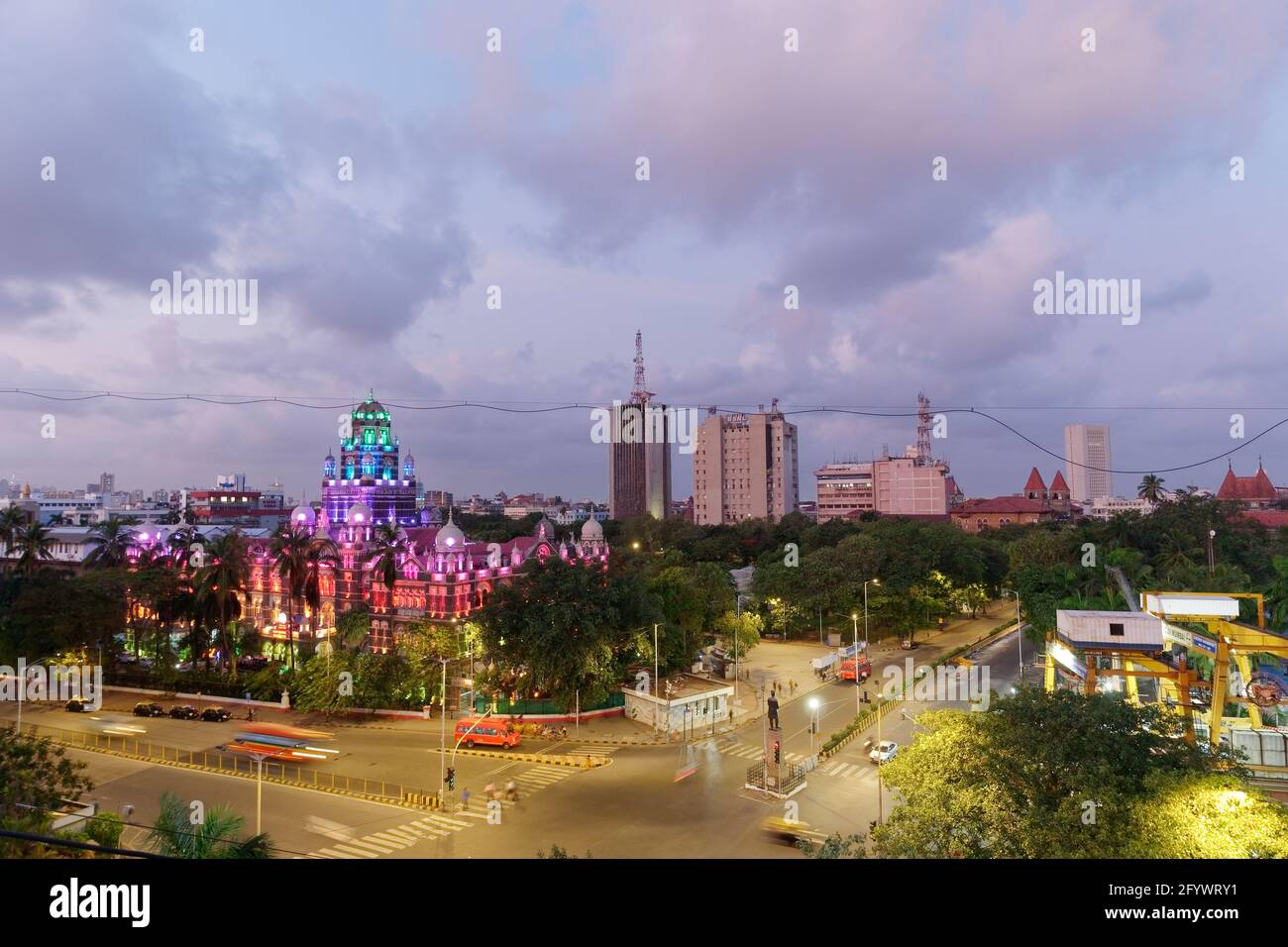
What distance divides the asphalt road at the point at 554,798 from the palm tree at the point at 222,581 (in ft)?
28.1

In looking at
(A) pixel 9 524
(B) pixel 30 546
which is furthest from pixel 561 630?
(A) pixel 9 524

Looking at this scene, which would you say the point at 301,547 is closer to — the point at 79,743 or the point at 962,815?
the point at 79,743

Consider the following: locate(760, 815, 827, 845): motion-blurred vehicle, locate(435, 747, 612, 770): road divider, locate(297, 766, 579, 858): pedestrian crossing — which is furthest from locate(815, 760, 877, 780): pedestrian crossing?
locate(297, 766, 579, 858): pedestrian crossing

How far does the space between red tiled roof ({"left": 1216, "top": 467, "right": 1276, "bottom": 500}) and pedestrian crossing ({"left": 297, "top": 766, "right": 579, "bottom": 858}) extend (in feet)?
435

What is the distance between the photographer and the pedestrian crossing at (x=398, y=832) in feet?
73.9

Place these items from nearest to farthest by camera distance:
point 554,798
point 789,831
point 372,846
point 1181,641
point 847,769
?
point 372,846 → point 789,831 → point 1181,641 → point 554,798 → point 847,769

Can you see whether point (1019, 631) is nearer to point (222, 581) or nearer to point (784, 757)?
point (784, 757)

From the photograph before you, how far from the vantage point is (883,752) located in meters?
30.6

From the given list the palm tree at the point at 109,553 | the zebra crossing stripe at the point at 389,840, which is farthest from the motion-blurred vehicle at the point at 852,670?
the palm tree at the point at 109,553

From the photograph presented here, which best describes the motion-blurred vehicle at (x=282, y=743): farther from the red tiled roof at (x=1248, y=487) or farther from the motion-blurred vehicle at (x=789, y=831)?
the red tiled roof at (x=1248, y=487)

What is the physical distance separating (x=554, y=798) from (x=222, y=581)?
28.9 meters

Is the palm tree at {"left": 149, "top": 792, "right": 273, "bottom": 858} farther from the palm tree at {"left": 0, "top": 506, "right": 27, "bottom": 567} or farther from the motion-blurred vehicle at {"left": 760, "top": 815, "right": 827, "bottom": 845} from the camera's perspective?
the palm tree at {"left": 0, "top": 506, "right": 27, "bottom": 567}

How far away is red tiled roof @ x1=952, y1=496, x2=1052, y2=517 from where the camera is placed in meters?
139

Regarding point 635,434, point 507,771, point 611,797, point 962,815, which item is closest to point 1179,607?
point 962,815
